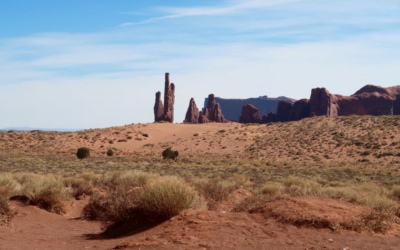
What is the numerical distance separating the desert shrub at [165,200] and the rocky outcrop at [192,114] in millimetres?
111512

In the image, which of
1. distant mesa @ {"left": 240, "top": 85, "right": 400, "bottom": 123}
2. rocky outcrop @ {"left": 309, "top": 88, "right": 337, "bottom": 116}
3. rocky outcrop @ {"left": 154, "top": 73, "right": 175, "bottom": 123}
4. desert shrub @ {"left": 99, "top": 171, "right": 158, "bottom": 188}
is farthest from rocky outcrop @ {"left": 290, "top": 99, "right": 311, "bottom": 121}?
desert shrub @ {"left": 99, "top": 171, "right": 158, "bottom": 188}

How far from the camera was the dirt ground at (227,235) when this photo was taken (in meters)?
9.50

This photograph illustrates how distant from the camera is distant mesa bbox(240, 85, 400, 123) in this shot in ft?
375

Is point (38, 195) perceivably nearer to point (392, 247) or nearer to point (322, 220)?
point (322, 220)

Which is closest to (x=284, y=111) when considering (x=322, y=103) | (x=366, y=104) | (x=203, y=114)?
(x=322, y=103)

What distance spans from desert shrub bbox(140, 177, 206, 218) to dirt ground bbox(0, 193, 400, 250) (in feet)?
1.11

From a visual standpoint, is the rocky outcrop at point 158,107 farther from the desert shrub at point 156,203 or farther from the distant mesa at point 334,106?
the desert shrub at point 156,203

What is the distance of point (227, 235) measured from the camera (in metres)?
9.91

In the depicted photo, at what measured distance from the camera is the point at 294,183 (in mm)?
24219

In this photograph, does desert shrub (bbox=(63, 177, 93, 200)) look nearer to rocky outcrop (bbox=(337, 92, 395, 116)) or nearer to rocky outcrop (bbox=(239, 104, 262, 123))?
rocky outcrop (bbox=(239, 104, 262, 123))

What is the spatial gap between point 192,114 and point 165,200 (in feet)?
371

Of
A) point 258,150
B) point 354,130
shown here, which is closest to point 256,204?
point 258,150

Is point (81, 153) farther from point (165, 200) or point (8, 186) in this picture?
point (165, 200)

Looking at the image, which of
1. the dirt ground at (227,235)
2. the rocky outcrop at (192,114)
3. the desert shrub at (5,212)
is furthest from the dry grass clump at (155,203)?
the rocky outcrop at (192,114)
